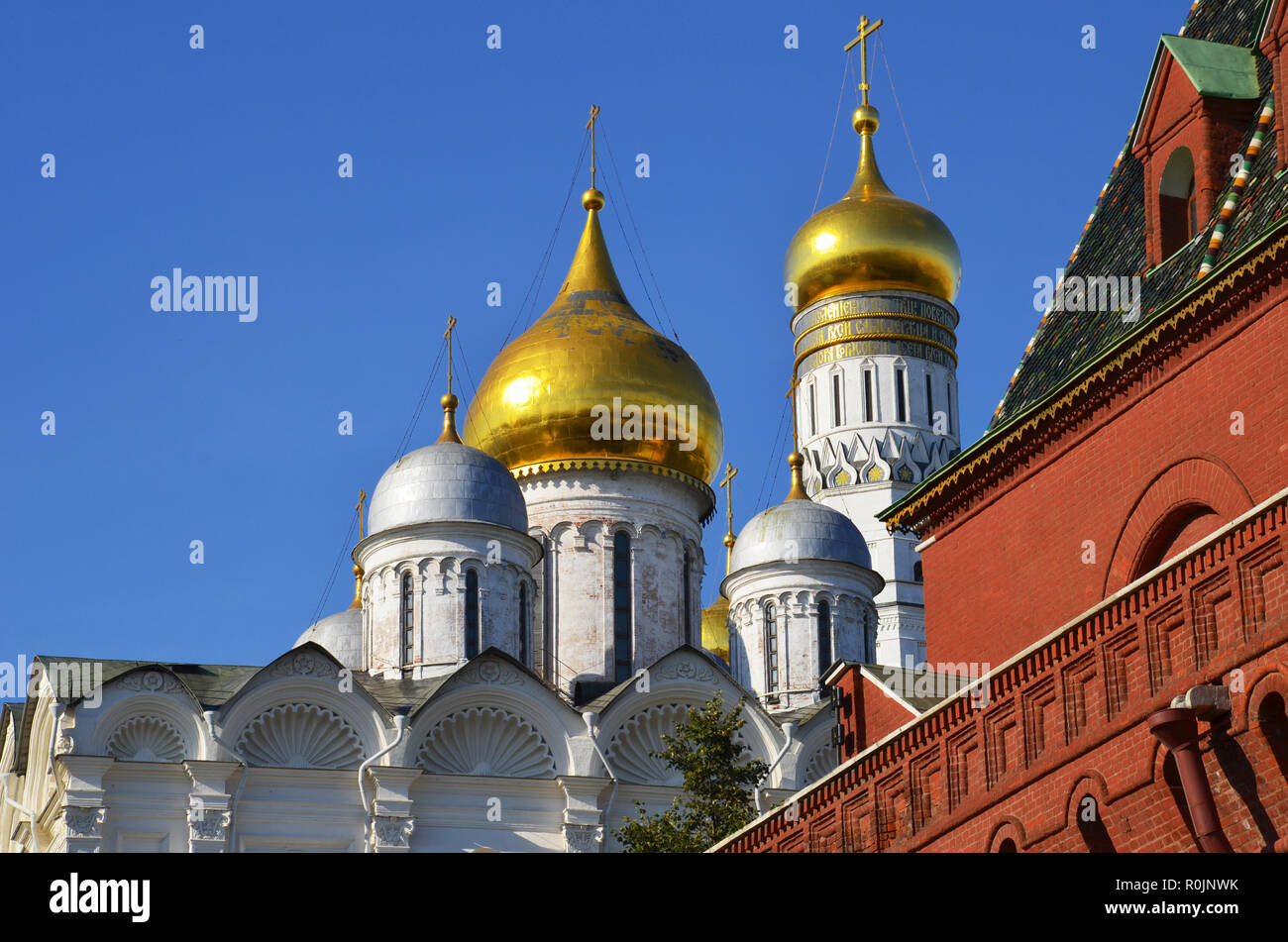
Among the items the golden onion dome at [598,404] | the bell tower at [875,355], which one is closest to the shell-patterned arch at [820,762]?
the golden onion dome at [598,404]

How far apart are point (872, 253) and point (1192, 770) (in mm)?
36034

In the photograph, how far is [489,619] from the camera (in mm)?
34469

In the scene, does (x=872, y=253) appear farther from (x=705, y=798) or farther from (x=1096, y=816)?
(x=1096, y=816)

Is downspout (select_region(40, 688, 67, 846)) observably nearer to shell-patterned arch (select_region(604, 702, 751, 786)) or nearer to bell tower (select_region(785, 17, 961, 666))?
shell-patterned arch (select_region(604, 702, 751, 786))

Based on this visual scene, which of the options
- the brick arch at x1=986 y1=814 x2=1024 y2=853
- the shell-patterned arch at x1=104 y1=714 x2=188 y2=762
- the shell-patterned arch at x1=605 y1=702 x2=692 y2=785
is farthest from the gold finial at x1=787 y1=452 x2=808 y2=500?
the brick arch at x1=986 y1=814 x2=1024 y2=853

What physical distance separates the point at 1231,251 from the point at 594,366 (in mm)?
24157

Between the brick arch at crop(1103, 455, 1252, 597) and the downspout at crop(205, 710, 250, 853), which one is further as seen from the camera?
the downspout at crop(205, 710, 250, 853)

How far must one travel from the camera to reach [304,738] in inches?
1249

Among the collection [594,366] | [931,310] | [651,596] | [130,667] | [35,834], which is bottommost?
[35,834]

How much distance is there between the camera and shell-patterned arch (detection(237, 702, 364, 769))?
31656mm

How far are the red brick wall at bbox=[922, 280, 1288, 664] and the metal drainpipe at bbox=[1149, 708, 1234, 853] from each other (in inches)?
123

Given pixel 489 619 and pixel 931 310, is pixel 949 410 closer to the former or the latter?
pixel 931 310
